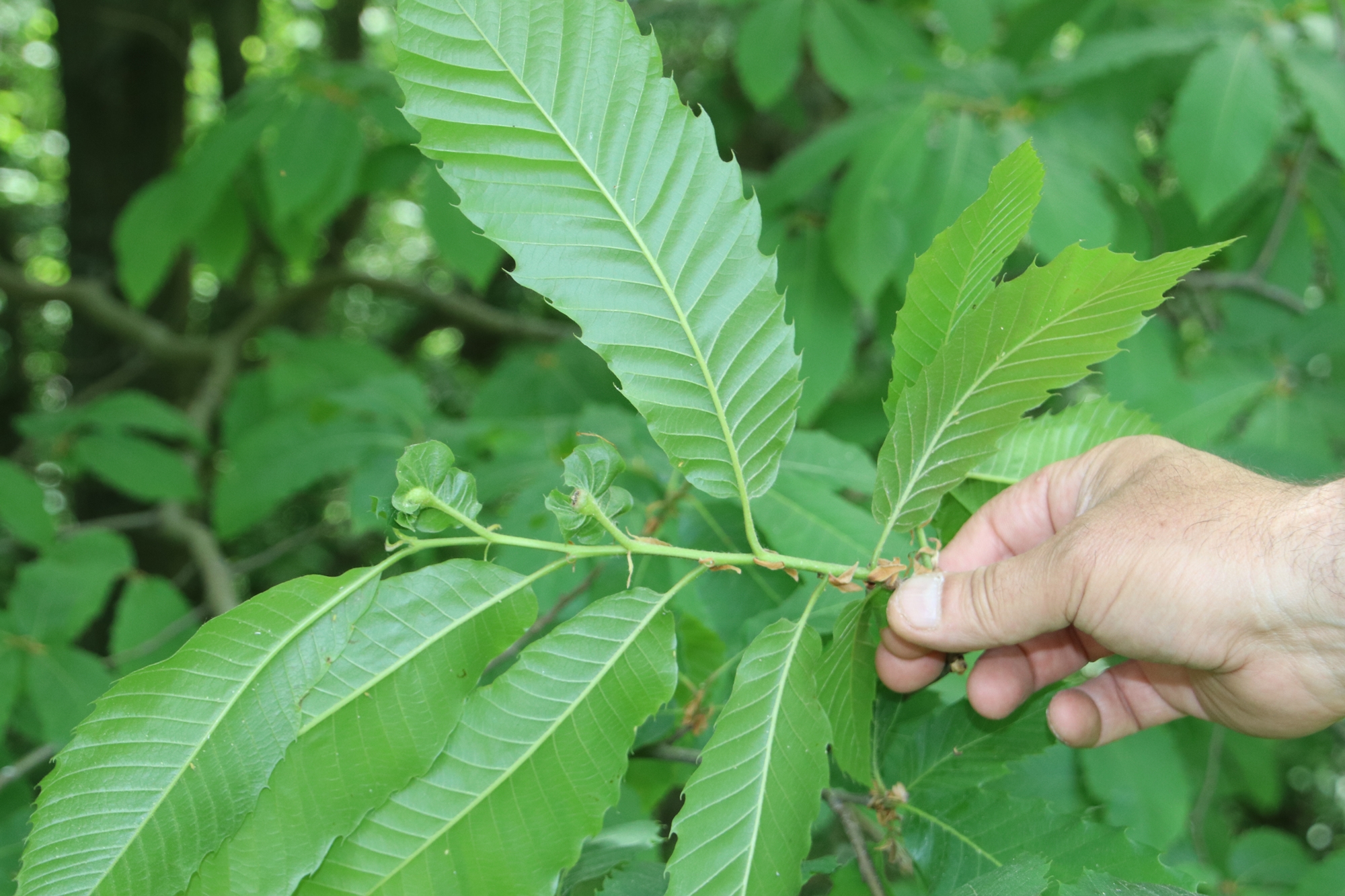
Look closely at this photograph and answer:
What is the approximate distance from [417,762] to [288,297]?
2.55 metres

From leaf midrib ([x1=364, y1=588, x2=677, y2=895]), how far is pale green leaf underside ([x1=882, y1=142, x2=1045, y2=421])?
26 cm

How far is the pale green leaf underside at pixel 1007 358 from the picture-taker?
1.93ft

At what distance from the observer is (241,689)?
0.59m

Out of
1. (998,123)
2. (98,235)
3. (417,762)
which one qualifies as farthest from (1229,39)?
(98,235)

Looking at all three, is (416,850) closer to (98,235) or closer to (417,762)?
(417,762)

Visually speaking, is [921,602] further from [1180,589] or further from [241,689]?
[241,689]

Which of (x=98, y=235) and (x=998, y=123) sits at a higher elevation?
(x=98, y=235)

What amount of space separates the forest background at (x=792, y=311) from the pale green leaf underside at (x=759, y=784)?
227 millimetres

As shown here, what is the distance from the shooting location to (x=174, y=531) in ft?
7.37

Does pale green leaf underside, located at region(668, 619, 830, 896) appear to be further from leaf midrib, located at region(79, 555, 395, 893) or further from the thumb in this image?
leaf midrib, located at region(79, 555, 395, 893)

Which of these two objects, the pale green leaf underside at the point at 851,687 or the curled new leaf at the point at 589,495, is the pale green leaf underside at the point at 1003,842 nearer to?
the pale green leaf underside at the point at 851,687

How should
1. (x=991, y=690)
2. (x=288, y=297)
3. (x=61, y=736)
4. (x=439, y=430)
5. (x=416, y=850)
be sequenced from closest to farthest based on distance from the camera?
1. (x=416, y=850)
2. (x=991, y=690)
3. (x=61, y=736)
4. (x=439, y=430)
5. (x=288, y=297)

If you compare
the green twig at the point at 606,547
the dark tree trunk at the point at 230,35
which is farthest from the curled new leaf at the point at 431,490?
the dark tree trunk at the point at 230,35

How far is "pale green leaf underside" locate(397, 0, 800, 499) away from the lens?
65 centimetres
